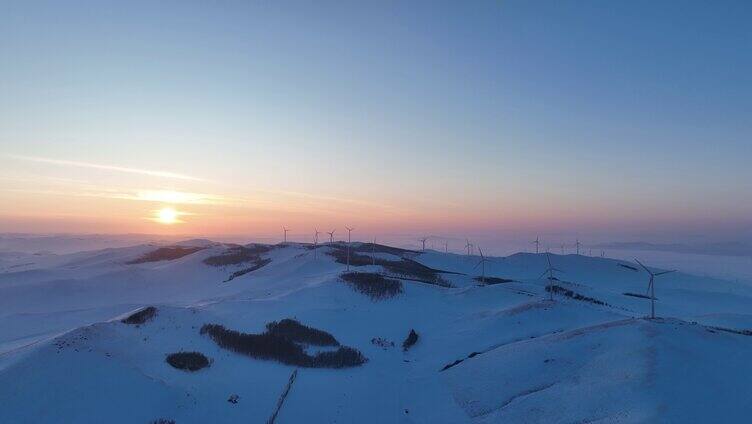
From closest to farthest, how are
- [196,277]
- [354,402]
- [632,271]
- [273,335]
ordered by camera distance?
[354,402] → [273,335] → [196,277] → [632,271]

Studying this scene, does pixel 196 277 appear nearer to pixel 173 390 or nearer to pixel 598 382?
pixel 173 390

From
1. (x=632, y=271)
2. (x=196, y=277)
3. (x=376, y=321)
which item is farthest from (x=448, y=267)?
(x=376, y=321)

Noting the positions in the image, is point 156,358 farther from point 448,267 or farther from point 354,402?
point 448,267

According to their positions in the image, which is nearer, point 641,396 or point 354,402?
point 641,396

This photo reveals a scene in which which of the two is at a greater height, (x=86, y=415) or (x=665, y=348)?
(x=665, y=348)

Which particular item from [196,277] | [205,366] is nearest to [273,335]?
[205,366]

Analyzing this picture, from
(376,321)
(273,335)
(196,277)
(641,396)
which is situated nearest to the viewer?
(641,396)
